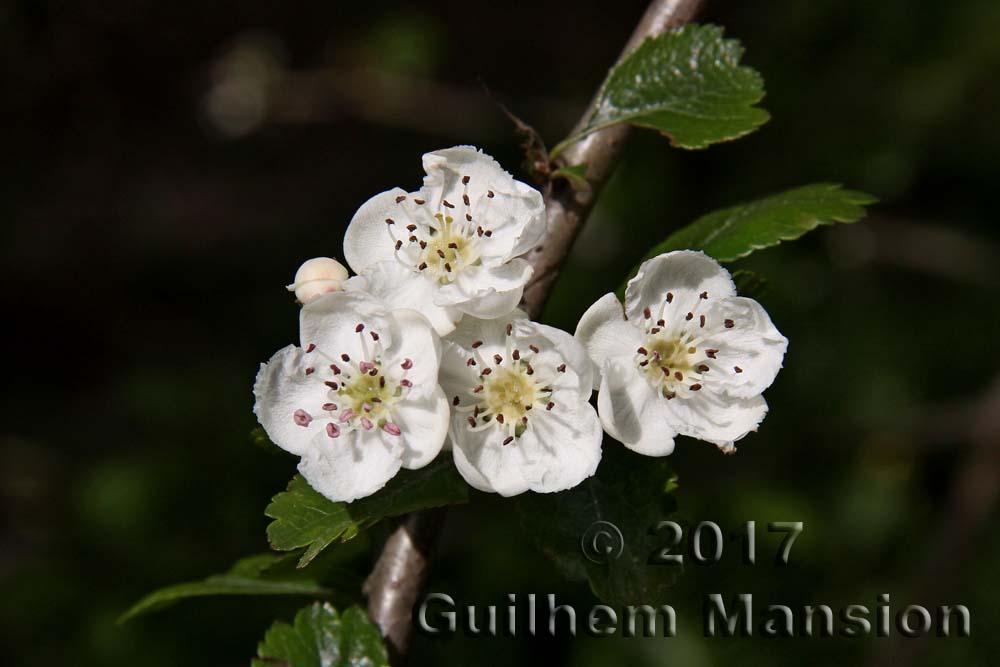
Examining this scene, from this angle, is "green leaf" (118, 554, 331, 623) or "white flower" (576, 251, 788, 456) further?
"green leaf" (118, 554, 331, 623)

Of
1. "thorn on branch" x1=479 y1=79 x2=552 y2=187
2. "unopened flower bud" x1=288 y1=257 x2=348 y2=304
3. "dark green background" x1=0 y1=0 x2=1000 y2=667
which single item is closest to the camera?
"unopened flower bud" x1=288 y1=257 x2=348 y2=304

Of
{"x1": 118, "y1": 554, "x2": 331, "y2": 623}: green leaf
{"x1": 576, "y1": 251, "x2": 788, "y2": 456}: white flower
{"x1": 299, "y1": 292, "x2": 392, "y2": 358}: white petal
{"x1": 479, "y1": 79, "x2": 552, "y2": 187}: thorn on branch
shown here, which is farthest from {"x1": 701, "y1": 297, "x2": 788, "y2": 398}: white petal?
{"x1": 118, "y1": 554, "x2": 331, "y2": 623}: green leaf

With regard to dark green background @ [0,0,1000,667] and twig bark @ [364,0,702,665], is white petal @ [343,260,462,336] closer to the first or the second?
twig bark @ [364,0,702,665]

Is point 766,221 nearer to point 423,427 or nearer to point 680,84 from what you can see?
point 680,84

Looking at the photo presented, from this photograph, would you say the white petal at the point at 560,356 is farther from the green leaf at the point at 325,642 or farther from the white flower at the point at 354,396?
the green leaf at the point at 325,642

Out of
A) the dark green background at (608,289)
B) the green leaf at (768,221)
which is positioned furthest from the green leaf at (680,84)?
the dark green background at (608,289)

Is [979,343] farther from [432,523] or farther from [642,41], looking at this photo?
[432,523]
